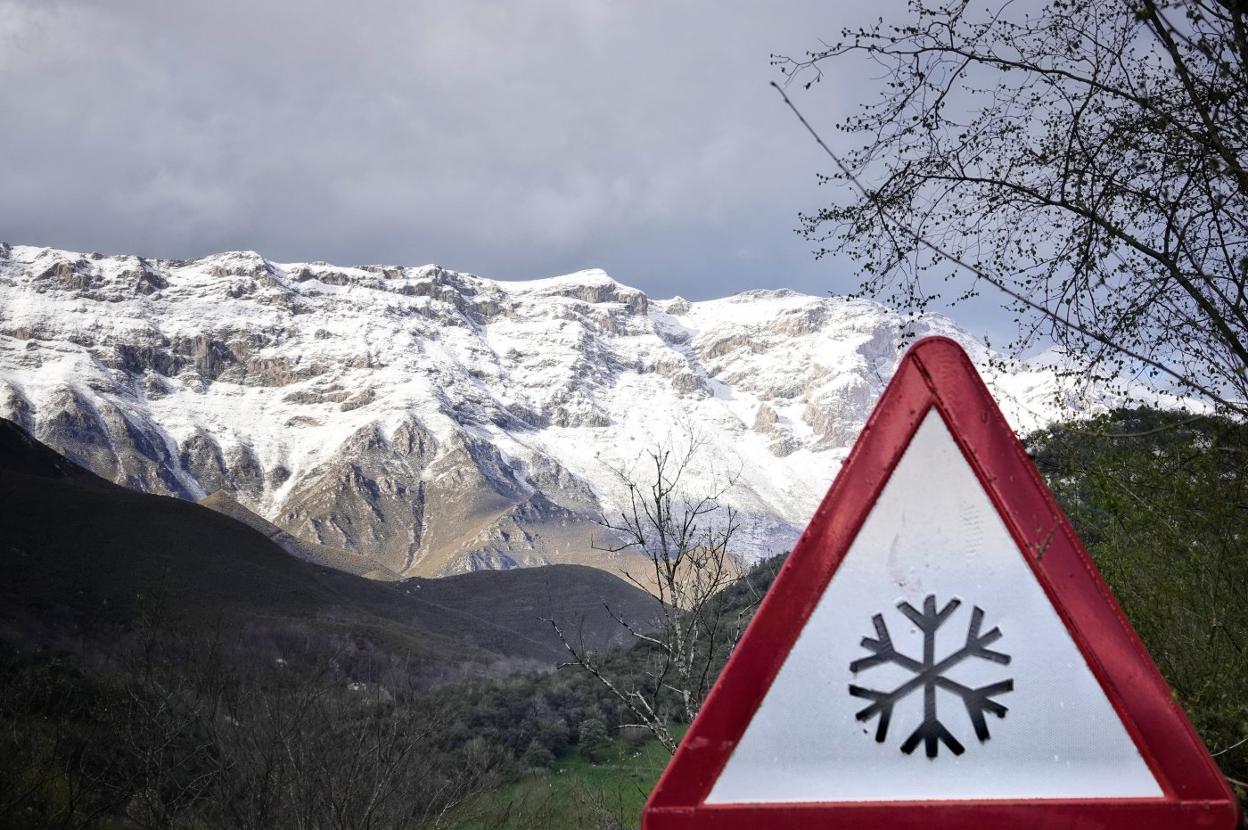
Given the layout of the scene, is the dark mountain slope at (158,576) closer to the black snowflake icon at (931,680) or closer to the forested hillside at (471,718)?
the forested hillside at (471,718)

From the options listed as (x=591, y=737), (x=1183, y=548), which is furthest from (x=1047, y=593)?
(x=591, y=737)

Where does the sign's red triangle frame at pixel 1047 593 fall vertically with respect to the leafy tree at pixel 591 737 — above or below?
above

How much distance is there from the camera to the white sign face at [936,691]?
1475mm

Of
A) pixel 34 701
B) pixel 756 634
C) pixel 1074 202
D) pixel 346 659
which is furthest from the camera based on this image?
pixel 346 659

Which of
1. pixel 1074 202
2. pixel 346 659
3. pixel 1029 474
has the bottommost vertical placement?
pixel 346 659

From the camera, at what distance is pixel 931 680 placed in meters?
1.50

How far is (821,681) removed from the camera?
5.01ft

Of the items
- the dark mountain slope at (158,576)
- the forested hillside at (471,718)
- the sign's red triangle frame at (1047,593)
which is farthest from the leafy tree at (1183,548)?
the dark mountain slope at (158,576)

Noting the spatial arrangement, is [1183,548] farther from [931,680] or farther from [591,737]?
[591,737]

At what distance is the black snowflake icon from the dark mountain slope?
44.8 metres

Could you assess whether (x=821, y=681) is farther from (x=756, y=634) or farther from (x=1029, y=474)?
(x=1029, y=474)

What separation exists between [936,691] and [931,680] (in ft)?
0.06

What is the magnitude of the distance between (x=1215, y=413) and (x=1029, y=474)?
320 centimetres

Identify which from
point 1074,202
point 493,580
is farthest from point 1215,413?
point 493,580
